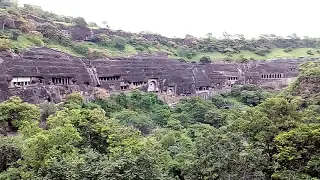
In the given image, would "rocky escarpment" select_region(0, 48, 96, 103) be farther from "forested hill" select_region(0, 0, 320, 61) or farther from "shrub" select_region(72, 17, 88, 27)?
"shrub" select_region(72, 17, 88, 27)

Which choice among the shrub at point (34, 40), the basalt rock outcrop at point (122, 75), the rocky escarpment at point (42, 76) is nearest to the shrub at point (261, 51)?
the basalt rock outcrop at point (122, 75)

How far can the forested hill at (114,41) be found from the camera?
38938 millimetres

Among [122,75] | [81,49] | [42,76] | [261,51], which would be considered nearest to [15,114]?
[42,76]

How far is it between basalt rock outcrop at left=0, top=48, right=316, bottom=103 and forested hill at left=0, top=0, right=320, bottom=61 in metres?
2.34

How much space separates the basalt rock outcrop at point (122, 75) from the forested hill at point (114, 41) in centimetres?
234

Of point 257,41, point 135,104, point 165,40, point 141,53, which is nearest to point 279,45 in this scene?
point 257,41

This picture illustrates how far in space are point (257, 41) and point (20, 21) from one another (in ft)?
143

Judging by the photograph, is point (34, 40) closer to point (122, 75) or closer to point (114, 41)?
point (122, 75)

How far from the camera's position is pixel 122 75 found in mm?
39812

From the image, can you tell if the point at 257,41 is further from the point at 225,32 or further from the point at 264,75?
the point at 264,75

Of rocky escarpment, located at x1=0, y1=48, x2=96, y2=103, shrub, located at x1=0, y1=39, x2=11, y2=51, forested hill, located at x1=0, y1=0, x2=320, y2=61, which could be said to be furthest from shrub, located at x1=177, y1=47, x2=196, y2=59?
shrub, located at x1=0, y1=39, x2=11, y2=51

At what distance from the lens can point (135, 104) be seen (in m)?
36.9

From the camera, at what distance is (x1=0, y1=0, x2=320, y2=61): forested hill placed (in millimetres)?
38938

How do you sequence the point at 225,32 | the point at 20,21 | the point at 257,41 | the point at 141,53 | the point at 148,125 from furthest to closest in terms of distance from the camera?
the point at 225,32 → the point at 257,41 → the point at 141,53 → the point at 20,21 → the point at 148,125
